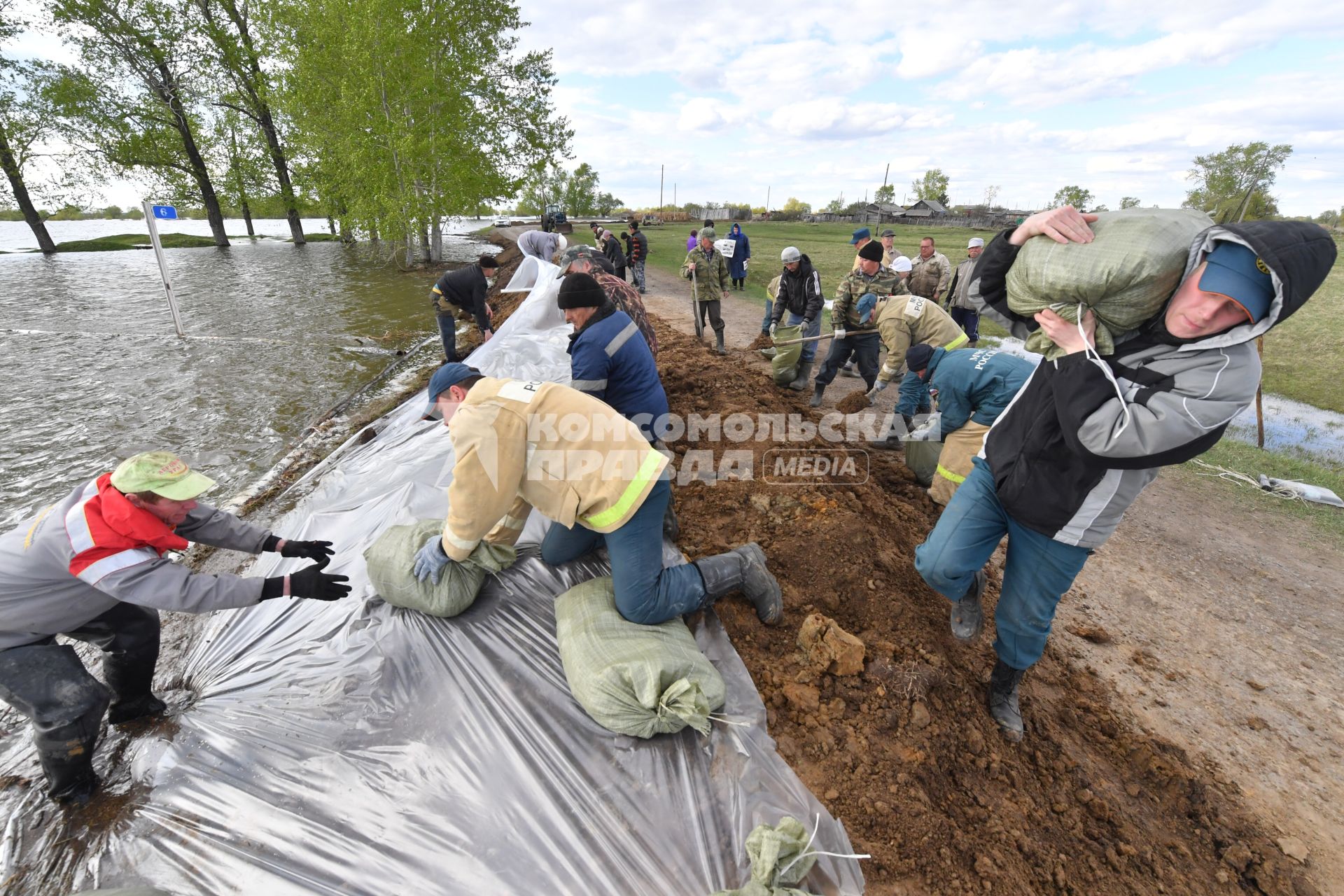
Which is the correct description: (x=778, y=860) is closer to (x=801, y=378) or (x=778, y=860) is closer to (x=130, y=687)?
(x=130, y=687)

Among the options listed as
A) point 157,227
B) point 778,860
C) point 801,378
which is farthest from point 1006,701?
point 157,227

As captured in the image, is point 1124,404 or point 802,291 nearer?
point 1124,404

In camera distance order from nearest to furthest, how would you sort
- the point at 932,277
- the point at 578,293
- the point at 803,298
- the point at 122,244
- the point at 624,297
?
1. the point at 578,293
2. the point at 624,297
3. the point at 803,298
4. the point at 932,277
5. the point at 122,244

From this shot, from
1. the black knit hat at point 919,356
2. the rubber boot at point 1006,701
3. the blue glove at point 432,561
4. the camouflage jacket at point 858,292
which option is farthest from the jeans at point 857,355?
the blue glove at point 432,561

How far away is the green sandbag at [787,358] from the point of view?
6.05 m

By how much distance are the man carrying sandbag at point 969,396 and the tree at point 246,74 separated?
25285mm

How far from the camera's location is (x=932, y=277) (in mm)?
7008

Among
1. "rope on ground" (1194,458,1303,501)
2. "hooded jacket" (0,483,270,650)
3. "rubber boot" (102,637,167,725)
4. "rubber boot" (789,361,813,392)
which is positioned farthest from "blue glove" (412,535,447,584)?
"rope on ground" (1194,458,1303,501)

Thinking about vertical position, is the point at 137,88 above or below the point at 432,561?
above

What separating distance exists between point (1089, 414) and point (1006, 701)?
130cm

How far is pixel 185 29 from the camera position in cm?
2091

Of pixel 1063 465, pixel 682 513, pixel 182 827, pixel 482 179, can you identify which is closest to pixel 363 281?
pixel 482 179

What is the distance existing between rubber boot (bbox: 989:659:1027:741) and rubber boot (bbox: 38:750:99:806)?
11.0ft

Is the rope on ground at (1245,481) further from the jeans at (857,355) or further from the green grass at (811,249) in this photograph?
the green grass at (811,249)
